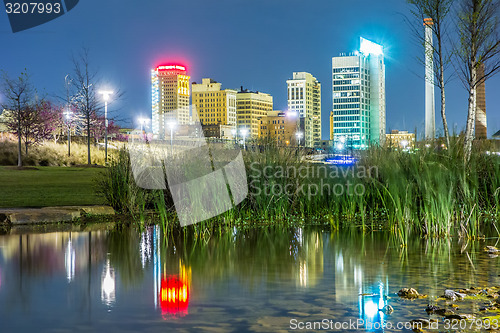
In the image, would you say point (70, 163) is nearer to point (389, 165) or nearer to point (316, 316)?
point (389, 165)

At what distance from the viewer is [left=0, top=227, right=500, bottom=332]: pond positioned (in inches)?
187

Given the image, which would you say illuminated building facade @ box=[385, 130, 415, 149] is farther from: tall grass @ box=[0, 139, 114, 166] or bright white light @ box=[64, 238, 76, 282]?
tall grass @ box=[0, 139, 114, 166]

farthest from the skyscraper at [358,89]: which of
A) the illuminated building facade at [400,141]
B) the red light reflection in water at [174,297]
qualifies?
the red light reflection in water at [174,297]

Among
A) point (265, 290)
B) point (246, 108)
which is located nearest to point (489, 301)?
point (265, 290)

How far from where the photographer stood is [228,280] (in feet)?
20.6

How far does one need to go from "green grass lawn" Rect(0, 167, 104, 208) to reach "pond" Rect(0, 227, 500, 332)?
14.0 ft

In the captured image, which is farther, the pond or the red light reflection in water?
the red light reflection in water

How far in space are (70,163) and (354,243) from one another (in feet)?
95.6

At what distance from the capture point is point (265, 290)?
5734 mm

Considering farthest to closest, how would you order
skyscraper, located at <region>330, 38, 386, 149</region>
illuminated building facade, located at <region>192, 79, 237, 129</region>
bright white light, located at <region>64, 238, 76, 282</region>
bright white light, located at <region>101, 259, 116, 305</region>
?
illuminated building facade, located at <region>192, 79, 237, 129</region>, skyscraper, located at <region>330, 38, 386, 149</region>, bright white light, located at <region>64, 238, 76, 282</region>, bright white light, located at <region>101, 259, 116, 305</region>

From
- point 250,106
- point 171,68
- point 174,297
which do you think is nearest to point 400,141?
point 174,297

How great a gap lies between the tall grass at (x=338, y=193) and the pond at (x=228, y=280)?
70 cm

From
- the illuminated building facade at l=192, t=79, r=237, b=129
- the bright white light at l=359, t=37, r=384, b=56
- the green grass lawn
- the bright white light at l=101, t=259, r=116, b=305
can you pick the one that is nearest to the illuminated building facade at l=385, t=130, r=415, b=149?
the bright white light at l=101, t=259, r=116, b=305

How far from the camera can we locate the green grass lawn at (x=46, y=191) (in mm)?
13719
